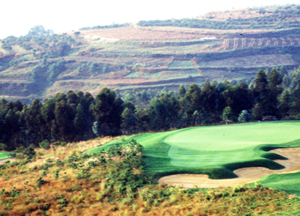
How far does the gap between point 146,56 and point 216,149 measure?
105 m

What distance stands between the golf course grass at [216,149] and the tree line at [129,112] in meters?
13.5

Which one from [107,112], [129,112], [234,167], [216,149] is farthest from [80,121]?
[234,167]

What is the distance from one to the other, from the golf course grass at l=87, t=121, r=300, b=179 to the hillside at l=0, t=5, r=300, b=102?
72910mm

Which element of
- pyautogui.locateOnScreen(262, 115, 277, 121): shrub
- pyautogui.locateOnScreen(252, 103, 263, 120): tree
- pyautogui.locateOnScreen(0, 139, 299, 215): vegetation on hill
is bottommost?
pyautogui.locateOnScreen(262, 115, 277, 121): shrub

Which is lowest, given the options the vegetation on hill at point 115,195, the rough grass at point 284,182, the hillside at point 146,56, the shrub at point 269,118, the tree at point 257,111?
the shrub at point 269,118

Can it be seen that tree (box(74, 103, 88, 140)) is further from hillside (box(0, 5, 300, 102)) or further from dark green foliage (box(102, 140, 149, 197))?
hillside (box(0, 5, 300, 102))

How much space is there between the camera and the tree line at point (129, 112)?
40.3 m

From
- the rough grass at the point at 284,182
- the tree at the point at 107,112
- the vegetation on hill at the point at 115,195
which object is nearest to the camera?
the vegetation on hill at the point at 115,195

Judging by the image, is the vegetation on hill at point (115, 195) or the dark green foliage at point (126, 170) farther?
the dark green foliage at point (126, 170)

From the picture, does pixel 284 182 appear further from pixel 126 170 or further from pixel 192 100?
pixel 192 100

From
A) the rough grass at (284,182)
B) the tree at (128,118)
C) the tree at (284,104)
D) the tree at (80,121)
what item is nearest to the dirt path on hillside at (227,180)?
the rough grass at (284,182)

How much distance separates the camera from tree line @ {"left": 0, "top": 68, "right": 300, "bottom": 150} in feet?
132

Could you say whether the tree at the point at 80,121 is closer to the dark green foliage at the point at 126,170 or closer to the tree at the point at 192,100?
the tree at the point at 192,100

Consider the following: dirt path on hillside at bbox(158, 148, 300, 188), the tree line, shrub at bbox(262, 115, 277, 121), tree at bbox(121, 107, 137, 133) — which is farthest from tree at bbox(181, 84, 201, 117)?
dirt path on hillside at bbox(158, 148, 300, 188)
